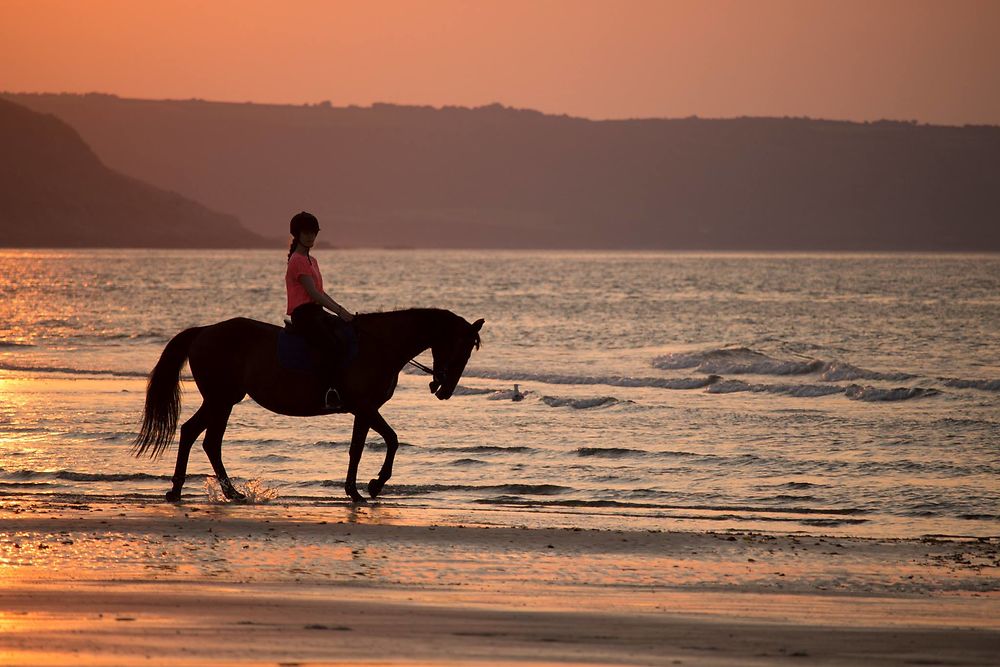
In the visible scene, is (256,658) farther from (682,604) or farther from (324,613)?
(682,604)

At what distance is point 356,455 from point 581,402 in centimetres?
1048

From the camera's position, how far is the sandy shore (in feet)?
23.3

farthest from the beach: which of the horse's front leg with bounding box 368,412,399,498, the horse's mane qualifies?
the horse's mane

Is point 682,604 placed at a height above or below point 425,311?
below

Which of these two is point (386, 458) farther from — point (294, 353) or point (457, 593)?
point (457, 593)

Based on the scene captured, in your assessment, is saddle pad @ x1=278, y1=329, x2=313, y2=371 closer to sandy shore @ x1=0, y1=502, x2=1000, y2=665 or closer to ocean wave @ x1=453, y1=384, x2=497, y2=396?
sandy shore @ x1=0, y1=502, x2=1000, y2=665

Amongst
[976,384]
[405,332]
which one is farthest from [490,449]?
[976,384]

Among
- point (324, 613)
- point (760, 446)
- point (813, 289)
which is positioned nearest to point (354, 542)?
point (324, 613)

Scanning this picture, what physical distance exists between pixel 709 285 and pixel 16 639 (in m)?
105

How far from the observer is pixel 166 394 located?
13938mm

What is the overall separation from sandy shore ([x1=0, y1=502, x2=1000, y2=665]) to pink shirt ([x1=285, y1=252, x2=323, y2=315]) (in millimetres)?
1968

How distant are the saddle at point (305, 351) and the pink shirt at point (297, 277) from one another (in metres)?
0.32

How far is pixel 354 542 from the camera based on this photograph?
A: 1066 centimetres

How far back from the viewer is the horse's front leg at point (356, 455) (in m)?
13.2
